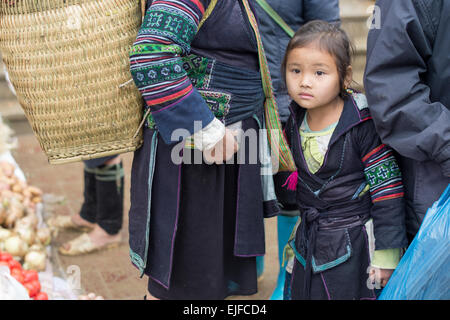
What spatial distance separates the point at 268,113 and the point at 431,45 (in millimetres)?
605

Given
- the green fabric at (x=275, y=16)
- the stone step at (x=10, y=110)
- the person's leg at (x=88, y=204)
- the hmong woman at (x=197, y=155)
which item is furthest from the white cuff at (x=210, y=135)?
the stone step at (x=10, y=110)

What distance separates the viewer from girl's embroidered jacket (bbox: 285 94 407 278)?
1.79 meters

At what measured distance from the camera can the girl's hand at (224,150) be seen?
66.8 inches

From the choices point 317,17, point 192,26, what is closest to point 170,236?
point 192,26

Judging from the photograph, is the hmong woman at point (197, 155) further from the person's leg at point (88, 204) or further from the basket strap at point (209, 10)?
the person's leg at point (88, 204)

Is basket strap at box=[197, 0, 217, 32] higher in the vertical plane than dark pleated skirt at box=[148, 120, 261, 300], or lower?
higher

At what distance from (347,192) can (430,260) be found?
412 millimetres

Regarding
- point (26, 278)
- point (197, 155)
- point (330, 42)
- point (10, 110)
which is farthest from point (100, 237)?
point (10, 110)

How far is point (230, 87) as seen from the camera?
1.76 m

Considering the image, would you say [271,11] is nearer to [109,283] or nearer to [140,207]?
[140,207]

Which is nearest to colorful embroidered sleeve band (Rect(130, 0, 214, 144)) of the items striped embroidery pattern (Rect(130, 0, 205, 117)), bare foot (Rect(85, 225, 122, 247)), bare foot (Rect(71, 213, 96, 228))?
striped embroidery pattern (Rect(130, 0, 205, 117))

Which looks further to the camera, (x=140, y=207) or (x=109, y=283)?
(x=109, y=283)

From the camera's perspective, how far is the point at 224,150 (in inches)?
67.9

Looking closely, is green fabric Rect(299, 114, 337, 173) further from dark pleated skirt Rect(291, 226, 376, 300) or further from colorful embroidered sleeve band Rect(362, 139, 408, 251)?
dark pleated skirt Rect(291, 226, 376, 300)
